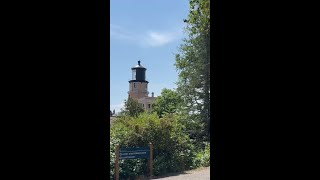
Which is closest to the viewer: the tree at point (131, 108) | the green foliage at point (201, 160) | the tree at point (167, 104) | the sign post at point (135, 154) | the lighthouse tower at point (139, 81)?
the sign post at point (135, 154)

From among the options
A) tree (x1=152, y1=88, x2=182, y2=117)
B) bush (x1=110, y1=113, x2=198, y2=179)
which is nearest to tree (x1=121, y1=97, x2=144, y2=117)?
tree (x1=152, y1=88, x2=182, y2=117)

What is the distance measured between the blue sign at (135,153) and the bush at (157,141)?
0.40 feet

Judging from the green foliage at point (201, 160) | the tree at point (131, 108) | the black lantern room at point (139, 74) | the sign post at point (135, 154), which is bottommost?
the green foliage at point (201, 160)

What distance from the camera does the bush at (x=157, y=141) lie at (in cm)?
493

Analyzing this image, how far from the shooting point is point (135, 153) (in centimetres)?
475

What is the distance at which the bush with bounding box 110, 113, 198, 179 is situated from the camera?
4927 mm

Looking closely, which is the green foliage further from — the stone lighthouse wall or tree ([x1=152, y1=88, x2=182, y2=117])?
the stone lighthouse wall

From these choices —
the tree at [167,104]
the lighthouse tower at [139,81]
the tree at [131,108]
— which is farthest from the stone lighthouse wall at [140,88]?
the tree at [131,108]

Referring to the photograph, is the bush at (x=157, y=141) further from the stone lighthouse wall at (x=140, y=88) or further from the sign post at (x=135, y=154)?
the stone lighthouse wall at (x=140, y=88)

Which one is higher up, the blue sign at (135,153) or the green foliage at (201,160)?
the blue sign at (135,153)
